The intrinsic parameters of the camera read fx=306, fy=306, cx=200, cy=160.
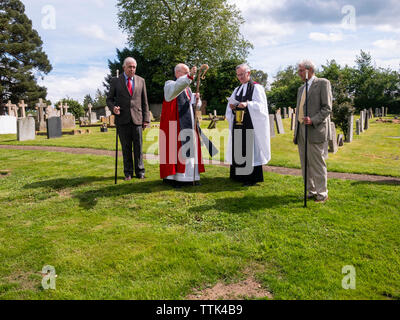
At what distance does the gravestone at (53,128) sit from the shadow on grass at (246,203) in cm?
1527

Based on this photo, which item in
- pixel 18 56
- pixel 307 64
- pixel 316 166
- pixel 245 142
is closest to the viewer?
pixel 307 64

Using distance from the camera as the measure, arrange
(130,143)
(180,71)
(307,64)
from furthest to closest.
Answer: (130,143) → (180,71) → (307,64)

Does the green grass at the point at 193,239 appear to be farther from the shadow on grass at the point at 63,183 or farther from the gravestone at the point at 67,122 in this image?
the gravestone at the point at 67,122

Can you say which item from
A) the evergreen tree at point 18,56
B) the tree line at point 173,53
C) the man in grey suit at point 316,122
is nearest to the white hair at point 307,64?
the man in grey suit at point 316,122

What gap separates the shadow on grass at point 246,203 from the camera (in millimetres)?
5316

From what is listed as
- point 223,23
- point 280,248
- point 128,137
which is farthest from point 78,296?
point 223,23

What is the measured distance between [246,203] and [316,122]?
6.17 ft

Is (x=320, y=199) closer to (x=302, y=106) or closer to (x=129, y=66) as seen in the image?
(x=302, y=106)

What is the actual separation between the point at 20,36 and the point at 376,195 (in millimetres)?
55113

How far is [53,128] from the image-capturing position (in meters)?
18.0

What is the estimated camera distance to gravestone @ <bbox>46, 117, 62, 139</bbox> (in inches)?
702

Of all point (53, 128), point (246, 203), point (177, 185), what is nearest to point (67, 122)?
point (53, 128)

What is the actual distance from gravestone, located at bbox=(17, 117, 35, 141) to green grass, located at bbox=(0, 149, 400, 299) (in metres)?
11.5

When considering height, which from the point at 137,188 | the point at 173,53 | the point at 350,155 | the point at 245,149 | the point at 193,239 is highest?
the point at 173,53
